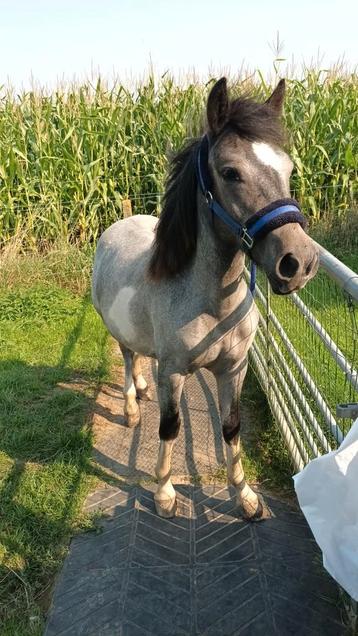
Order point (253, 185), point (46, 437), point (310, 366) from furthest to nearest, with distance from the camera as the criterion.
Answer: point (46, 437) < point (310, 366) < point (253, 185)

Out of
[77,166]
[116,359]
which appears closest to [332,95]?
[77,166]

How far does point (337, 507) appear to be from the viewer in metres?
1.67

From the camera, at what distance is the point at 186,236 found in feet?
8.53

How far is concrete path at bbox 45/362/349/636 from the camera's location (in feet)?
7.66

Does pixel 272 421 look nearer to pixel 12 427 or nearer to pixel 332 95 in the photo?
pixel 12 427

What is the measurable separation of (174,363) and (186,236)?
0.65 m

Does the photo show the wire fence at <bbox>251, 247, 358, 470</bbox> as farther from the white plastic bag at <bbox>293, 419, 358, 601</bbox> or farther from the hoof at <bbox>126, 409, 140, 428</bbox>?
the hoof at <bbox>126, 409, 140, 428</bbox>

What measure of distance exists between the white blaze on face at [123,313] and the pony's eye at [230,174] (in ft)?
4.16

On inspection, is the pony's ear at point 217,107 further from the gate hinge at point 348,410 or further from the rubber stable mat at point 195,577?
the rubber stable mat at point 195,577

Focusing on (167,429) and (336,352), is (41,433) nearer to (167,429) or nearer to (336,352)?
(167,429)

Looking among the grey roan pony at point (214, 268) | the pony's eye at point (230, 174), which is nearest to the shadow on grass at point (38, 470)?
the grey roan pony at point (214, 268)

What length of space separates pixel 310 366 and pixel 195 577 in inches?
60.8

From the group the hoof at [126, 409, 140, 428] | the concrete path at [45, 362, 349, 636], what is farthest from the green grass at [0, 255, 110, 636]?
the hoof at [126, 409, 140, 428]

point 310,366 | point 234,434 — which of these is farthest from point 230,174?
point 310,366
